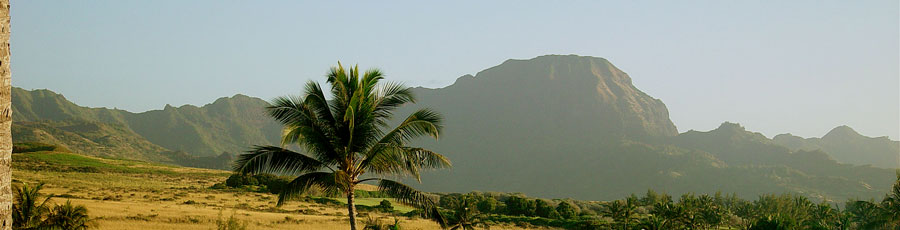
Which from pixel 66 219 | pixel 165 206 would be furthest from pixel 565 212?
pixel 66 219

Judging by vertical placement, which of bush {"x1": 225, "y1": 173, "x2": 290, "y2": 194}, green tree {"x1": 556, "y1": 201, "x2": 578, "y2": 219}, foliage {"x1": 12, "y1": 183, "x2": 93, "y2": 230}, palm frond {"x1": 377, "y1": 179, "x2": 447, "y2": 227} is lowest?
green tree {"x1": 556, "y1": 201, "x2": 578, "y2": 219}

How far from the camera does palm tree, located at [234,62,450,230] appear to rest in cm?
1783

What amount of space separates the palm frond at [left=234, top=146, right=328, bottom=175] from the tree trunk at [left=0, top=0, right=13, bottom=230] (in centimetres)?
1133

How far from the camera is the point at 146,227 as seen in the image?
34.9 metres

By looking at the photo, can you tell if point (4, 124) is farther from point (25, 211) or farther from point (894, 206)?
point (894, 206)

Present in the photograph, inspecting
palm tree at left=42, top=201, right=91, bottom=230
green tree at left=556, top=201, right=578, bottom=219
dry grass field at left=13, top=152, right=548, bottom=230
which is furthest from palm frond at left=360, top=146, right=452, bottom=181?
green tree at left=556, top=201, right=578, bottom=219

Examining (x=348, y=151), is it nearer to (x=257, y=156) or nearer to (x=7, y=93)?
(x=257, y=156)

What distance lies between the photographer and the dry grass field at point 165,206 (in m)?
38.3

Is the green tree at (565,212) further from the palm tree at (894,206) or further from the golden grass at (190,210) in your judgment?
the palm tree at (894,206)

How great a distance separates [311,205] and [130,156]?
161 metres

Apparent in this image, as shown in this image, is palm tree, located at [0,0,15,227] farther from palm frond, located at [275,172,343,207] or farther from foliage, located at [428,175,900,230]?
foliage, located at [428,175,900,230]

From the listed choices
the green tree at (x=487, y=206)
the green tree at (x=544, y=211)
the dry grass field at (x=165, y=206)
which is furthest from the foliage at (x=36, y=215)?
the green tree at (x=544, y=211)

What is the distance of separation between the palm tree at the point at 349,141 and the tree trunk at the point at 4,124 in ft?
37.1

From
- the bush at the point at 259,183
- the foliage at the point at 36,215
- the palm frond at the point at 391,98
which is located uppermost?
the palm frond at the point at 391,98
